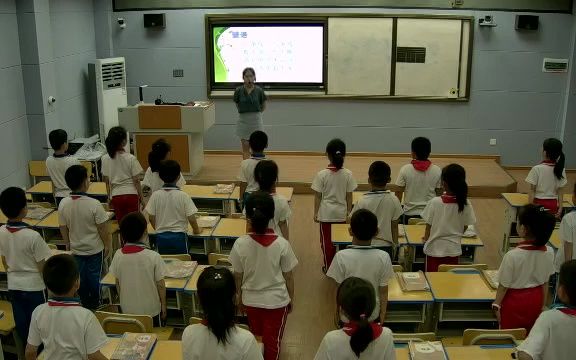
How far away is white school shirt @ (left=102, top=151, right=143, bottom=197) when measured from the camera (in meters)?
5.89

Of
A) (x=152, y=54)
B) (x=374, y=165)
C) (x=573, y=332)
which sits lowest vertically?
(x=573, y=332)

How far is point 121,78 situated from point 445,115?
539cm

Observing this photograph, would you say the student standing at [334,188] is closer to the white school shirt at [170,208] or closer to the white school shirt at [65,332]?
the white school shirt at [170,208]

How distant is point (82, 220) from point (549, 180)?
4463 millimetres

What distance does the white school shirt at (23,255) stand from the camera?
13.2 ft

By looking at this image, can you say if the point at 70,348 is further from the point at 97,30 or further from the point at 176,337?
the point at 97,30

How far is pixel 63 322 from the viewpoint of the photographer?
298 centimetres

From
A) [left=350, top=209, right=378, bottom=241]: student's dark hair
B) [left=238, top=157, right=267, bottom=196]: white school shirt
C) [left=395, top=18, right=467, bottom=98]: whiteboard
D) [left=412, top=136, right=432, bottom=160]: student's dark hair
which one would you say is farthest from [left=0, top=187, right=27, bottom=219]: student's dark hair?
[left=395, top=18, right=467, bottom=98]: whiteboard

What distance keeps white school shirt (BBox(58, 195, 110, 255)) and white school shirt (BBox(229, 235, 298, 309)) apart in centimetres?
162

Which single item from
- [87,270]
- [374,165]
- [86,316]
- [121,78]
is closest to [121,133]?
[87,270]

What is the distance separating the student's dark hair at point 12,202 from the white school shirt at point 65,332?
1241 mm

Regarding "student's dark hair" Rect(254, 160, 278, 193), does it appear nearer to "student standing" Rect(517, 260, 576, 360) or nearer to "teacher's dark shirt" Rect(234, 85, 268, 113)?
"student standing" Rect(517, 260, 576, 360)

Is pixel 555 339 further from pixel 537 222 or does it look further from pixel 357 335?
pixel 357 335

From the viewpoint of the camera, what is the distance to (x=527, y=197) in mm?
6363
